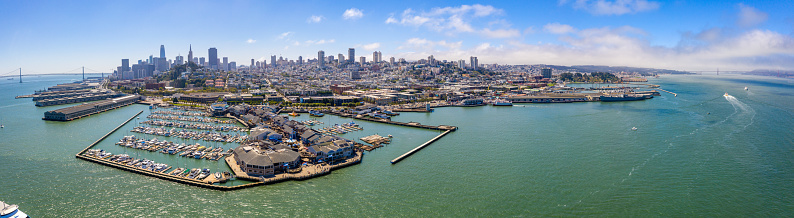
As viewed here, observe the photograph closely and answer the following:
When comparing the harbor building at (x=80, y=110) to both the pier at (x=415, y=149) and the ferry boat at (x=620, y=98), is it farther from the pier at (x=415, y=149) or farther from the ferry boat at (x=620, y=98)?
the ferry boat at (x=620, y=98)

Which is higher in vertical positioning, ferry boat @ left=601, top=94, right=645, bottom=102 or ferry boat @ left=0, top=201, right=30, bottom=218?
ferry boat @ left=601, top=94, right=645, bottom=102

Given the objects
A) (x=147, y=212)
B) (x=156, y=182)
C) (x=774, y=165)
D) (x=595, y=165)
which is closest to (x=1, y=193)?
(x=156, y=182)

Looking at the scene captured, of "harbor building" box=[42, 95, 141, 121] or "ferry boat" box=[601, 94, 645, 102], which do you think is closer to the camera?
"harbor building" box=[42, 95, 141, 121]

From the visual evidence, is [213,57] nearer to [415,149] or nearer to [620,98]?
[620,98]

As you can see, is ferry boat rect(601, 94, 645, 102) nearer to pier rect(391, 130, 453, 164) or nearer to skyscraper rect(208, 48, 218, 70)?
pier rect(391, 130, 453, 164)

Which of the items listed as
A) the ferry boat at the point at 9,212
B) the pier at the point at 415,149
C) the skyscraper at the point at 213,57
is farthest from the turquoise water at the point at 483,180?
the skyscraper at the point at 213,57

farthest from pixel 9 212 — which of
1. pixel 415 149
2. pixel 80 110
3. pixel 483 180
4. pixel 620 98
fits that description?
pixel 620 98

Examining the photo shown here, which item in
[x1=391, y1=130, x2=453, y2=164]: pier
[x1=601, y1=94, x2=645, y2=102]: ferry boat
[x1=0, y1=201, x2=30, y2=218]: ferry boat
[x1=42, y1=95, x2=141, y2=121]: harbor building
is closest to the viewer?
[x1=0, y1=201, x2=30, y2=218]: ferry boat

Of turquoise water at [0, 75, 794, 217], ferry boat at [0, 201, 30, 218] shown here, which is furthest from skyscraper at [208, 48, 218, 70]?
ferry boat at [0, 201, 30, 218]
